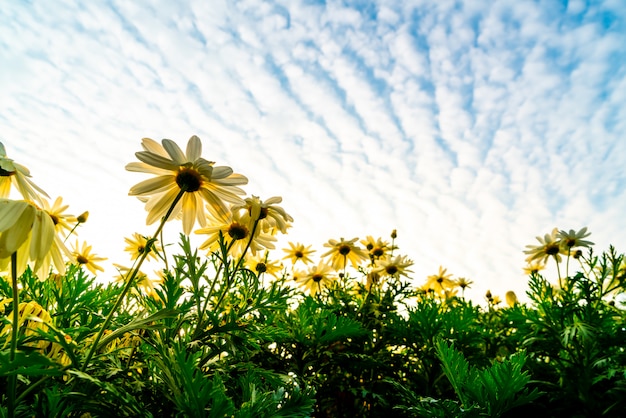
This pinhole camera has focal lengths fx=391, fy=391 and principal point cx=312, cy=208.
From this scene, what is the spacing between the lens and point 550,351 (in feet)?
6.30

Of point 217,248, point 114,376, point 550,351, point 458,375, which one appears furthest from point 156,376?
point 550,351

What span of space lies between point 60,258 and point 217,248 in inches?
28.4

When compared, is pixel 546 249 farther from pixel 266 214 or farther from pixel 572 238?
pixel 266 214

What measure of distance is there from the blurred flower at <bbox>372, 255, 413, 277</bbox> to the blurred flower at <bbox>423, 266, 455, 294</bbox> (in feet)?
3.87

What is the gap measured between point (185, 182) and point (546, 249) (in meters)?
3.04

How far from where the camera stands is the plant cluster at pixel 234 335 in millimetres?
822

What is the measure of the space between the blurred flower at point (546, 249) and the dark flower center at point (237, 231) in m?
2.67

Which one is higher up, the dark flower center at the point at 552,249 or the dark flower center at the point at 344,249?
the dark flower center at the point at 552,249

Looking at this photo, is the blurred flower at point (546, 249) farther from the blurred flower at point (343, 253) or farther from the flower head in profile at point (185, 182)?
the flower head in profile at point (185, 182)

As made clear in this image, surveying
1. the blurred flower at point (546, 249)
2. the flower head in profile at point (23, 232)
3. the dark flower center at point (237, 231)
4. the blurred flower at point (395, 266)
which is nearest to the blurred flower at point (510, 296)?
the blurred flower at point (546, 249)

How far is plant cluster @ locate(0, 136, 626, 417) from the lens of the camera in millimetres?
822

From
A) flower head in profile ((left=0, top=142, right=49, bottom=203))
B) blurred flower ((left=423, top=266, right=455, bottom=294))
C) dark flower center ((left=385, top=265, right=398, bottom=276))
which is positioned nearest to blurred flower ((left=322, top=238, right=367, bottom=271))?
dark flower center ((left=385, top=265, right=398, bottom=276))

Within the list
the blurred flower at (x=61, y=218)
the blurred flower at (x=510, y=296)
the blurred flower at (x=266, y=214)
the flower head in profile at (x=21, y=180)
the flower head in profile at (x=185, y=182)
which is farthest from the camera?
the blurred flower at (x=510, y=296)

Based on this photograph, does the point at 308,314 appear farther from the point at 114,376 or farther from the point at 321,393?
the point at 114,376
